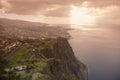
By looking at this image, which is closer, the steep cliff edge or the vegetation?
the steep cliff edge

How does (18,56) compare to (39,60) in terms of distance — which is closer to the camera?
(39,60)

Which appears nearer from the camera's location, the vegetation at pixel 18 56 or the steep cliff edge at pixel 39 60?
the steep cliff edge at pixel 39 60

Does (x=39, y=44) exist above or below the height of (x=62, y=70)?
above

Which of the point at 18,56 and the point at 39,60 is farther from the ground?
the point at 39,60

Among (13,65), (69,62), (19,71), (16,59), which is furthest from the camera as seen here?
(69,62)

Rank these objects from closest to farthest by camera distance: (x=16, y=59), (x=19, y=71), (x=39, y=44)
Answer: (x=19, y=71) → (x=16, y=59) → (x=39, y=44)

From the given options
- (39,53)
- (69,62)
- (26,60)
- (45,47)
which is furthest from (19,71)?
(69,62)

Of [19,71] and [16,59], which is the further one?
[16,59]

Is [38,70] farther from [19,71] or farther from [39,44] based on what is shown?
[39,44]
